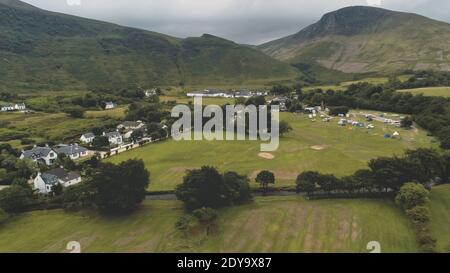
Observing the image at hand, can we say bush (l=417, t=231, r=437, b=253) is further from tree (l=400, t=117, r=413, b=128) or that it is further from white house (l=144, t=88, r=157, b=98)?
white house (l=144, t=88, r=157, b=98)

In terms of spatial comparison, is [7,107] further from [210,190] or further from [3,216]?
[210,190]

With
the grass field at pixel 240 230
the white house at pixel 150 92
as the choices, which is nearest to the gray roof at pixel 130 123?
the grass field at pixel 240 230

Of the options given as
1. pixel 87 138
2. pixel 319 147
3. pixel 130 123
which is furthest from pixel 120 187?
pixel 130 123

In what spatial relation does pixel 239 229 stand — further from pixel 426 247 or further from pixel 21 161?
pixel 21 161

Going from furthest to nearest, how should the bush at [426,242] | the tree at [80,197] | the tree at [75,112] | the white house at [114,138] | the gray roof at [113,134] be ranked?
the tree at [75,112]
the gray roof at [113,134]
the white house at [114,138]
the tree at [80,197]
the bush at [426,242]

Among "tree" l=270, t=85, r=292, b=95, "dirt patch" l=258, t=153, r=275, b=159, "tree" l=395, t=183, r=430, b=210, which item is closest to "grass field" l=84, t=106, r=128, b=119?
"dirt patch" l=258, t=153, r=275, b=159

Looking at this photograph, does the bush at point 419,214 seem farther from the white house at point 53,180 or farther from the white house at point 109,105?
the white house at point 109,105
